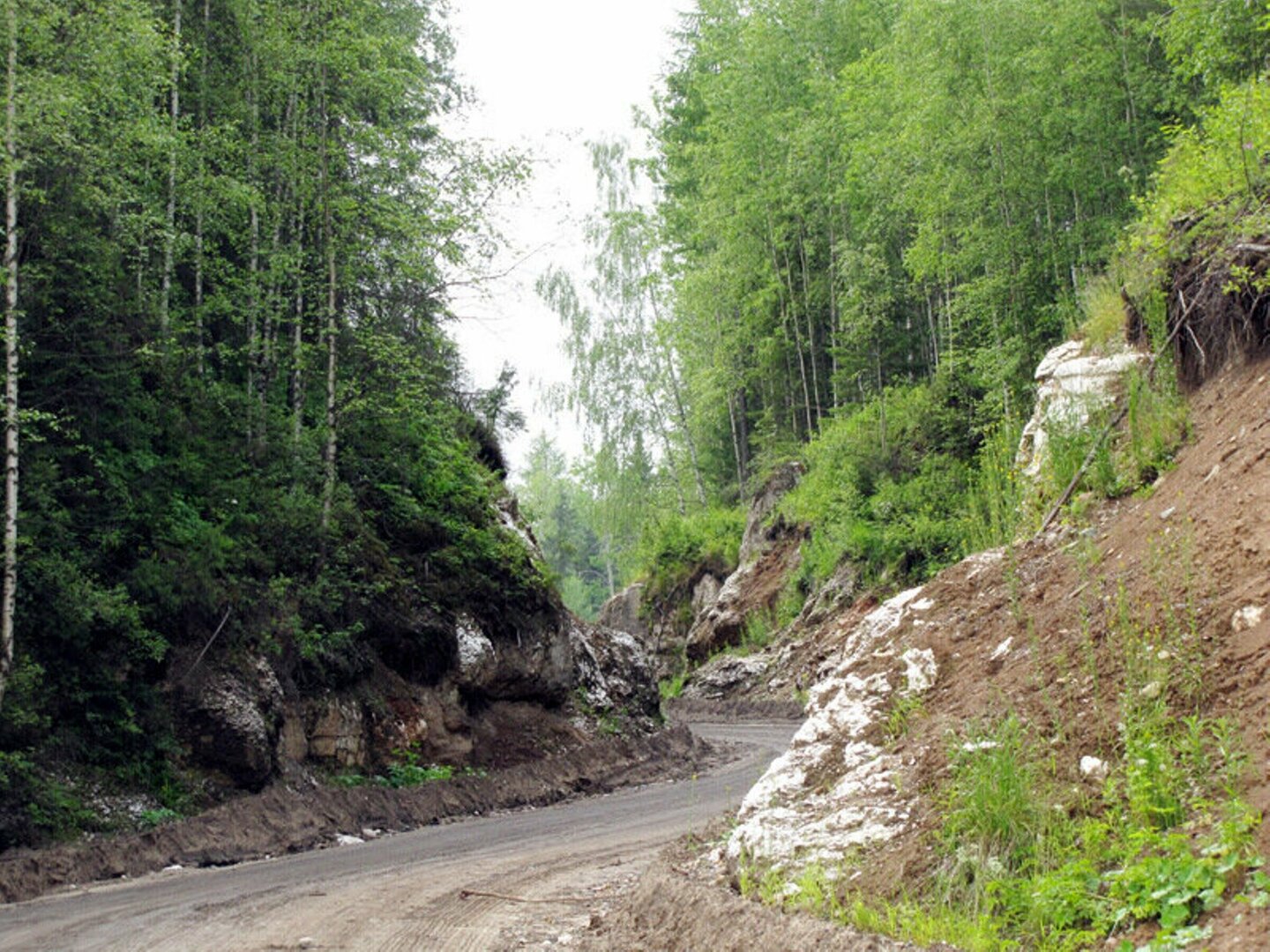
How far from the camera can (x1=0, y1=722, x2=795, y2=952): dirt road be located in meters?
6.51

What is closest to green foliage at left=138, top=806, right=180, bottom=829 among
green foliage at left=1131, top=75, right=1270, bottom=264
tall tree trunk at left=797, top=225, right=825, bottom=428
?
green foliage at left=1131, top=75, right=1270, bottom=264

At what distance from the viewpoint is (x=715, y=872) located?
578cm

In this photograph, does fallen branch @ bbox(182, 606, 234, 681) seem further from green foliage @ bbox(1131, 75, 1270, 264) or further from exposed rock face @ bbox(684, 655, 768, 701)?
exposed rock face @ bbox(684, 655, 768, 701)

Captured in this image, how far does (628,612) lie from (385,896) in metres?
29.7

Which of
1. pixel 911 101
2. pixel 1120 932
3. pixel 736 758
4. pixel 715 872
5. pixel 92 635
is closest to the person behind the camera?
pixel 1120 932

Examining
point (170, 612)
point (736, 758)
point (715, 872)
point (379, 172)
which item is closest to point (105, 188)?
point (379, 172)

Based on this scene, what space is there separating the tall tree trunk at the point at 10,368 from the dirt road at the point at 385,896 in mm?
2629

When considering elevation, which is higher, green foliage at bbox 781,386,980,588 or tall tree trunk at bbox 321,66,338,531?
tall tree trunk at bbox 321,66,338,531

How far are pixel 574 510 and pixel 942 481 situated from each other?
194 feet

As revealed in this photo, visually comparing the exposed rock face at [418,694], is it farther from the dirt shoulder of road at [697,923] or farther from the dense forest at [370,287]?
the dirt shoulder of road at [697,923]

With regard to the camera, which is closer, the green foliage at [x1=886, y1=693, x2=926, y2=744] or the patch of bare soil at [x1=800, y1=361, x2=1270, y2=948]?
the patch of bare soil at [x1=800, y1=361, x2=1270, y2=948]

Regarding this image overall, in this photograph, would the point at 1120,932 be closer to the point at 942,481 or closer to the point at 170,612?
the point at 170,612

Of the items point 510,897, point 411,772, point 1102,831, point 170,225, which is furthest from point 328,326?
point 1102,831

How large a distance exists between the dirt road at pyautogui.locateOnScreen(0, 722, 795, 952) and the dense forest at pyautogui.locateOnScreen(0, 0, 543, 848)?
2110mm
